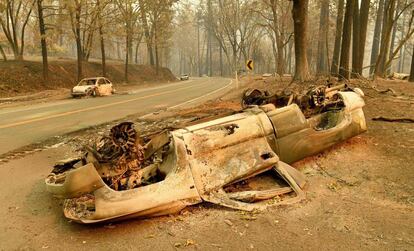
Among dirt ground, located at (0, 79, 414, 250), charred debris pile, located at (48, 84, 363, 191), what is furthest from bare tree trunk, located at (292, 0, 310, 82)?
charred debris pile, located at (48, 84, 363, 191)

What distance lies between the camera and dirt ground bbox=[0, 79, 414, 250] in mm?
→ 3918

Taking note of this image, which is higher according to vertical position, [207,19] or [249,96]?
[207,19]

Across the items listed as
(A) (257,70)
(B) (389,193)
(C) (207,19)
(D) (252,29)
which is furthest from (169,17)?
(B) (389,193)

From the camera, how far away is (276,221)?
14.4 feet

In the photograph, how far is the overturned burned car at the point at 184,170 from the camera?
421 centimetres

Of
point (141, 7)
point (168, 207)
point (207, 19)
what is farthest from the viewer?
point (207, 19)

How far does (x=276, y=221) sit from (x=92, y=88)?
63.5ft

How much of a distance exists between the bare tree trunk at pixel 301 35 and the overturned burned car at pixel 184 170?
9728 millimetres

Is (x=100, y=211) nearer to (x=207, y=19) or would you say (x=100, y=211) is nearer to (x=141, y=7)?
(x=141, y=7)

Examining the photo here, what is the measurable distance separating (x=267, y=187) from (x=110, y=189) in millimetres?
2186

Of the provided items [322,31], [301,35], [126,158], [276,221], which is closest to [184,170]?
[126,158]

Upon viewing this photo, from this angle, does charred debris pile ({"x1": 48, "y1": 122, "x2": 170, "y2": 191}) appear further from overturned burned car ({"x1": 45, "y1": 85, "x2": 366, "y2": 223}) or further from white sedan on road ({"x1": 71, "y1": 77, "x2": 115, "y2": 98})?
white sedan on road ({"x1": 71, "y1": 77, "x2": 115, "y2": 98})

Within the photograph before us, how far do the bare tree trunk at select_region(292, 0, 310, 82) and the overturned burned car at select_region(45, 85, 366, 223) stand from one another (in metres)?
9.73

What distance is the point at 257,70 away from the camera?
76062 millimetres
